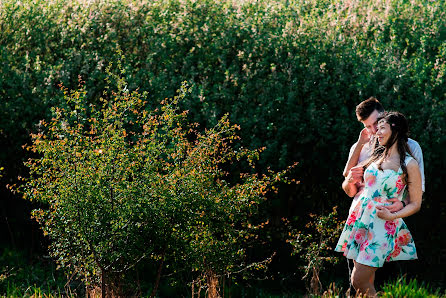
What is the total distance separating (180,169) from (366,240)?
150cm

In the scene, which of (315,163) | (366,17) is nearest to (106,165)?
(315,163)

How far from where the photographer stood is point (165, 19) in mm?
7758

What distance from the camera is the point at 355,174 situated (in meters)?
4.94

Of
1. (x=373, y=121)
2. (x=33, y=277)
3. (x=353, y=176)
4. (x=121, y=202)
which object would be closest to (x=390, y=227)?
(x=353, y=176)

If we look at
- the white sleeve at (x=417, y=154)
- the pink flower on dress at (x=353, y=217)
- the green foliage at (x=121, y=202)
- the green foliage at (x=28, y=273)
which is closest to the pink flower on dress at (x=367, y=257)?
the pink flower on dress at (x=353, y=217)

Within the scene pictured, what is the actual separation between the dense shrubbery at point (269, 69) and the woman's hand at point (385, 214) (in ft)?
6.88

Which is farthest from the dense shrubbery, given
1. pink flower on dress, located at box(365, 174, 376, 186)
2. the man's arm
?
pink flower on dress, located at box(365, 174, 376, 186)

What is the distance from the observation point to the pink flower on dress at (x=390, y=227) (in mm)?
4738

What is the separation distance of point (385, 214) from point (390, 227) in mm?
190

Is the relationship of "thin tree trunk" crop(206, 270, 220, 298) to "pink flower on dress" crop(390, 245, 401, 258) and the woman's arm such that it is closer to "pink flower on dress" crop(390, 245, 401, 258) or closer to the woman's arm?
"pink flower on dress" crop(390, 245, 401, 258)

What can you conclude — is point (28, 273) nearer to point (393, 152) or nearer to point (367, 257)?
point (367, 257)

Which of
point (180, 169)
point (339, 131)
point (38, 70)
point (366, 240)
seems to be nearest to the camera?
point (366, 240)

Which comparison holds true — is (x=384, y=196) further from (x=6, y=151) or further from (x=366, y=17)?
(x=6, y=151)

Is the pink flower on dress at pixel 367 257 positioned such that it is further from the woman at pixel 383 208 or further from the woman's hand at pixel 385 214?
the woman's hand at pixel 385 214
